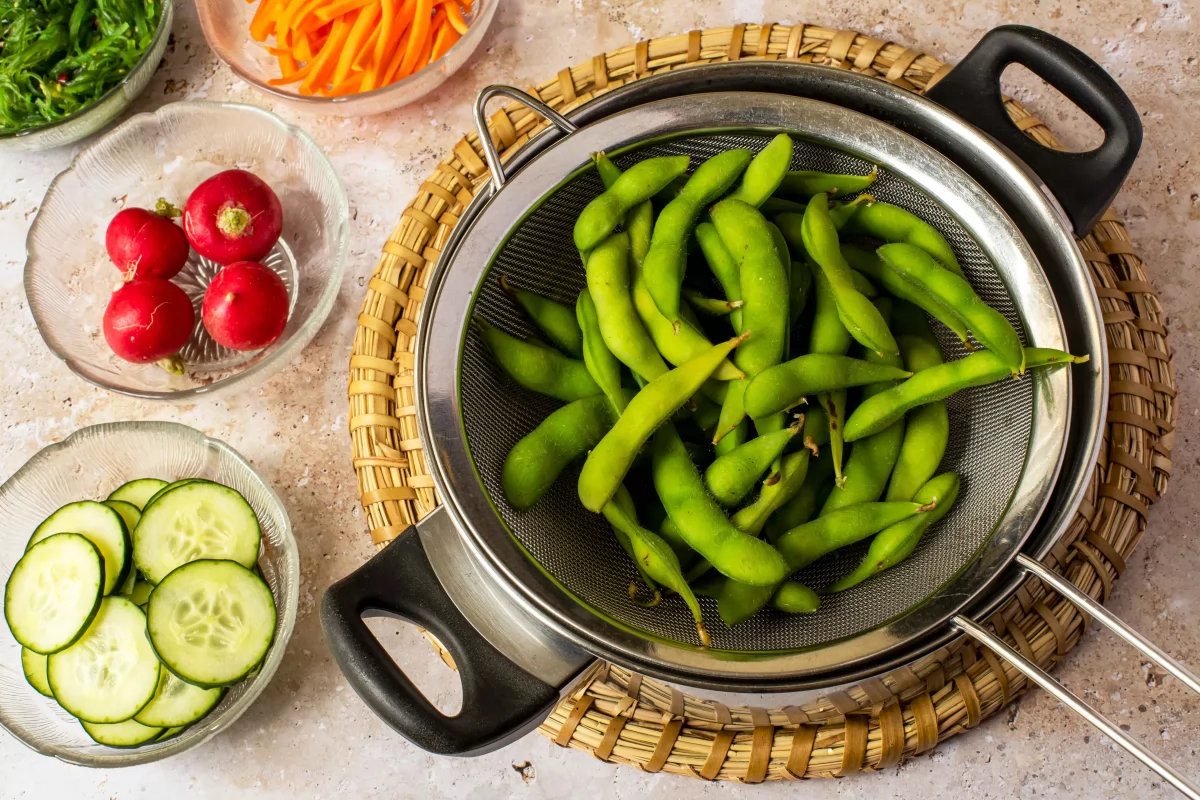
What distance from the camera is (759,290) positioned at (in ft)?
3.04

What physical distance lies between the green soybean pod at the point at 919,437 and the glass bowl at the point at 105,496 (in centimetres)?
80

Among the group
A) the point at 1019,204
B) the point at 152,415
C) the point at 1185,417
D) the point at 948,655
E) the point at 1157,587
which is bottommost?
the point at 152,415

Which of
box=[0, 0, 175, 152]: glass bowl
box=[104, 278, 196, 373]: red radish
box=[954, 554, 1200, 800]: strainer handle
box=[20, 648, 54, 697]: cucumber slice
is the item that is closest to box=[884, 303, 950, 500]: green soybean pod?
box=[954, 554, 1200, 800]: strainer handle

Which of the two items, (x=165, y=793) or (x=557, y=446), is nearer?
(x=557, y=446)

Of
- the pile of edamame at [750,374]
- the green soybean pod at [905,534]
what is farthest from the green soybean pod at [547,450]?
the green soybean pod at [905,534]

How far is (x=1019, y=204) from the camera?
1.03 metres

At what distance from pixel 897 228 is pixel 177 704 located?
1.08 m

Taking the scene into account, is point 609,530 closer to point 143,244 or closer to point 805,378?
point 805,378

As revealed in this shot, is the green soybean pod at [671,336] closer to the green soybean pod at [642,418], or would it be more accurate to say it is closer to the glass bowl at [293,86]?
the green soybean pod at [642,418]

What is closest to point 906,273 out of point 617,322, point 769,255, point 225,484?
point 769,255

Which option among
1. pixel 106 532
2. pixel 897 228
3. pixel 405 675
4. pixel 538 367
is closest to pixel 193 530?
pixel 106 532

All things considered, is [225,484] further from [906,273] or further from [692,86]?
[906,273]

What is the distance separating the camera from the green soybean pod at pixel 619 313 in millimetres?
933

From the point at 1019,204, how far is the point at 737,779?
77cm
